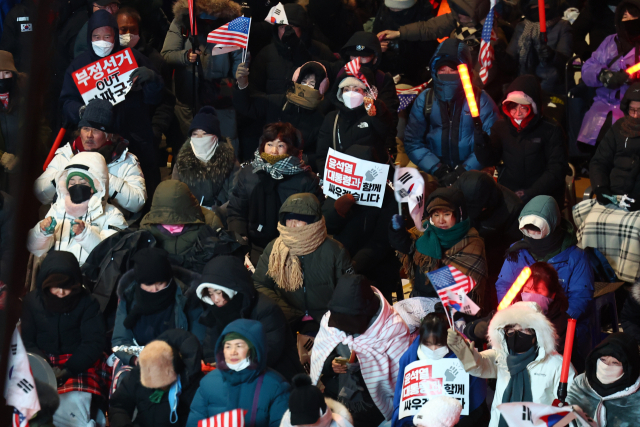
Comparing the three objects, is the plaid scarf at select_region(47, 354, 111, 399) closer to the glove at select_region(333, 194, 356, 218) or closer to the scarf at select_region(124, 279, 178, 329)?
the scarf at select_region(124, 279, 178, 329)

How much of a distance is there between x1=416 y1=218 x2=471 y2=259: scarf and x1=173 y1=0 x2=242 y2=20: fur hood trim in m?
3.79

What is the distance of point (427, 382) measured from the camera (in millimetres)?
4723

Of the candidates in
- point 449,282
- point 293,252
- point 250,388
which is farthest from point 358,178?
point 250,388

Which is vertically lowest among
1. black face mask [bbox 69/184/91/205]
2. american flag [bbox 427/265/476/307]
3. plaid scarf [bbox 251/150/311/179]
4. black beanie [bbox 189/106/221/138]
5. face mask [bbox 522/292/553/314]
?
american flag [bbox 427/265/476/307]

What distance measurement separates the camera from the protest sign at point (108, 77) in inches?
289

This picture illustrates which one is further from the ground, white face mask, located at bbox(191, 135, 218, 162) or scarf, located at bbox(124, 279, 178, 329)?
white face mask, located at bbox(191, 135, 218, 162)

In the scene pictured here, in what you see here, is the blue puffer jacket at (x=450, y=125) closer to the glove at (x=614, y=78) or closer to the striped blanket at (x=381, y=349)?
the glove at (x=614, y=78)

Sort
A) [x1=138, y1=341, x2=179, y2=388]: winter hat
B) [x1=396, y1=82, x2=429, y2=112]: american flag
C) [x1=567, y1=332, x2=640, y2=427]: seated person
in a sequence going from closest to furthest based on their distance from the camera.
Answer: [x1=567, y1=332, x2=640, y2=427]: seated person < [x1=138, y1=341, x2=179, y2=388]: winter hat < [x1=396, y1=82, x2=429, y2=112]: american flag

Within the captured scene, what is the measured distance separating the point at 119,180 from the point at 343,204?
183 centimetres

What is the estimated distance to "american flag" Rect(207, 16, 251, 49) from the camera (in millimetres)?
7770

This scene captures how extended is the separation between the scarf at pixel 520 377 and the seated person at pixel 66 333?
2508 millimetres

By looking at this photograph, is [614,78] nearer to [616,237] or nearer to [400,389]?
[616,237]

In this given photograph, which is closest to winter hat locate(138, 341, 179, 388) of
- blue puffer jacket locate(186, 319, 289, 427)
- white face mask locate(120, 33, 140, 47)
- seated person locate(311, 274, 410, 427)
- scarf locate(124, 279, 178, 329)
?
blue puffer jacket locate(186, 319, 289, 427)

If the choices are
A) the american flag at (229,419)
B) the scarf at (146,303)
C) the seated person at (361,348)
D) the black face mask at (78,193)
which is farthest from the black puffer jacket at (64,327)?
the seated person at (361,348)
